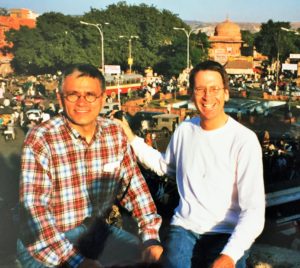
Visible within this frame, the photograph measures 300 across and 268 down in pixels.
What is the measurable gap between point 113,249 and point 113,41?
32897 millimetres

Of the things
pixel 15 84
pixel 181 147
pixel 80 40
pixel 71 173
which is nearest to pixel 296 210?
pixel 181 147

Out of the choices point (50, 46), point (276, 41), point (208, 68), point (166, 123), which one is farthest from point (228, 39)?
point (208, 68)

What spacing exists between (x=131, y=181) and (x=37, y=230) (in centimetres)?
51

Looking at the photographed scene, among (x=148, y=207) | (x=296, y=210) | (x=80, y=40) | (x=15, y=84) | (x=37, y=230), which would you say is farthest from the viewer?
(x=80, y=40)

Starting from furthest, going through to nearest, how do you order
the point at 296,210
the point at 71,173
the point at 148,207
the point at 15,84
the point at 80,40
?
the point at 80,40 → the point at 15,84 → the point at 296,210 → the point at 148,207 → the point at 71,173

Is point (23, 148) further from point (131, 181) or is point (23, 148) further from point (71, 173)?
point (131, 181)

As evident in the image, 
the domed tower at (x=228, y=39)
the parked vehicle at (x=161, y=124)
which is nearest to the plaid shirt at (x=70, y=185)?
the parked vehicle at (x=161, y=124)

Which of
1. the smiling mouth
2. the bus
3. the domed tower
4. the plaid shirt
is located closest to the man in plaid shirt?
the plaid shirt

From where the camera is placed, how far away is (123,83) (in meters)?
28.0

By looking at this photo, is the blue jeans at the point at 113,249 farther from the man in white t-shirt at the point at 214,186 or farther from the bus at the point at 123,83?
the bus at the point at 123,83

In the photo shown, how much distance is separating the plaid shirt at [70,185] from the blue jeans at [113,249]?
0.14 feet

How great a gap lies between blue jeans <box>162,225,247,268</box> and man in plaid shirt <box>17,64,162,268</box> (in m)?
0.07

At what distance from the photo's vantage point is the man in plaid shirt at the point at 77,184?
183 centimetres

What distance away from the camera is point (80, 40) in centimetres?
3291
